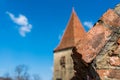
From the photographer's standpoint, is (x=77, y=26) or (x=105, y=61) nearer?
(x=105, y=61)

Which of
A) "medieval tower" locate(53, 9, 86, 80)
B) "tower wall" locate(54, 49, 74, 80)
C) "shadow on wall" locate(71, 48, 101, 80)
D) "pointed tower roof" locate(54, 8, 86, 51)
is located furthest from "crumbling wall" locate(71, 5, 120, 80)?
"pointed tower roof" locate(54, 8, 86, 51)

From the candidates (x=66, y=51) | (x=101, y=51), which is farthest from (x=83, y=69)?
(x=66, y=51)

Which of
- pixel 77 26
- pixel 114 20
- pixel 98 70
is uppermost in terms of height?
pixel 77 26

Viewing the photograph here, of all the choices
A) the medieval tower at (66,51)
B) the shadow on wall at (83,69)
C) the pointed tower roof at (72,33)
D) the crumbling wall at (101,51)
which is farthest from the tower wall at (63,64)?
the crumbling wall at (101,51)

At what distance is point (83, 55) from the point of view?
313cm

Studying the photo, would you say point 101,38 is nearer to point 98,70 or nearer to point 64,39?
point 98,70

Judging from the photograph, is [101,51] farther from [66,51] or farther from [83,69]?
[66,51]

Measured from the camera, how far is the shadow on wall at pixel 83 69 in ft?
9.68

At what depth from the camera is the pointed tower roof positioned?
5283 cm

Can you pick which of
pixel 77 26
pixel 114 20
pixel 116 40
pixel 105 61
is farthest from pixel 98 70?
pixel 77 26

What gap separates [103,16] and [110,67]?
67 centimetres

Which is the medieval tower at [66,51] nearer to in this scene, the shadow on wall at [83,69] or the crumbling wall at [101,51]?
the shadow on wall at [83,69]

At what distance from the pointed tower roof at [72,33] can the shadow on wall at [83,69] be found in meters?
47.8

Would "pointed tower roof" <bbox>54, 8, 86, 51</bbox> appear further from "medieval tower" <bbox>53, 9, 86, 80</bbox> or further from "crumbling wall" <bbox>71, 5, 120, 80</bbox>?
"crumbling wall" <bbox>71, 5, 120, 80</bbox>
